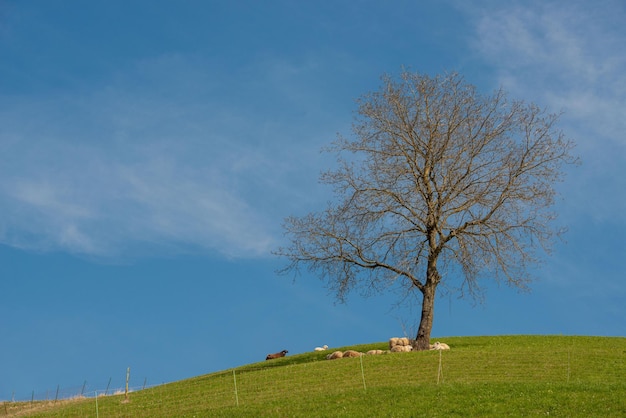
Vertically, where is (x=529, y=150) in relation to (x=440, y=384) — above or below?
above

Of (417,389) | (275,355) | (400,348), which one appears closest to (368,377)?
(417,389)

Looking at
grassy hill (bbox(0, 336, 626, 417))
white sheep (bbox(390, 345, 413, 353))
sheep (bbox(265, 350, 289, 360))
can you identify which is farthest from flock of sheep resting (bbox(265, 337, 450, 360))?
sheep (bbox(265, 350, 289, 360))

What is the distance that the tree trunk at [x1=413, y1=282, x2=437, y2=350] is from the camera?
138ft

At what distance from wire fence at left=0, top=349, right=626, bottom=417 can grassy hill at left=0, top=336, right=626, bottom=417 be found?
0.16ft

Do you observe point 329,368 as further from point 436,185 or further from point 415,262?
point 436,185

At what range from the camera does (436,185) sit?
4356 cm

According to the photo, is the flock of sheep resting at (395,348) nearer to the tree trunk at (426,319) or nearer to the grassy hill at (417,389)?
the tree trunk at (426,319)

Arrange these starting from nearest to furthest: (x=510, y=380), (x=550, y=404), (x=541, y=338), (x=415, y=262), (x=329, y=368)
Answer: (x=550, y=404), (x=510, y=380), (x=329, y=368), (x=415, y=262), (x=541, y=338)

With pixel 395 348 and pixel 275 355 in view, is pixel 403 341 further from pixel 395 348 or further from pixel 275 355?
pixel 275 355

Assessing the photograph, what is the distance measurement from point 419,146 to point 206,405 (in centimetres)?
2156

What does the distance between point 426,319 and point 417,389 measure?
15.2 meters

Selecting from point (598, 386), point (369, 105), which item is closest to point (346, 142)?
point (369, 105)

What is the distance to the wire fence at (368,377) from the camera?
99.0ft

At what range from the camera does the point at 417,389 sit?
27.4m
